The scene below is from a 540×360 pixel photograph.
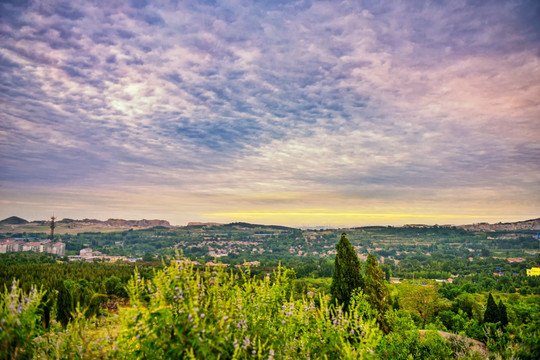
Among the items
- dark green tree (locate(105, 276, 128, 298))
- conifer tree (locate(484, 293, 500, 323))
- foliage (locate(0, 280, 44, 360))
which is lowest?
dark green tree (locate(105, 276, 128, 298))

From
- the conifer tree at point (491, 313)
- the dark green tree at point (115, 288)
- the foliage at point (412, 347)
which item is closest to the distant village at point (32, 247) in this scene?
the dark green tree at point (115, 288)

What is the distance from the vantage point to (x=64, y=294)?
1709 centimetres

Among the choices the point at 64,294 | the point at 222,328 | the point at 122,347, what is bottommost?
the point at 64,294

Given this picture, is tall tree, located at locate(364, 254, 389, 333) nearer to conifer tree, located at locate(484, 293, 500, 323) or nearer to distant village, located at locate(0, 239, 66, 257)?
conifer tree, located at locate(484, 293, 500, 323)

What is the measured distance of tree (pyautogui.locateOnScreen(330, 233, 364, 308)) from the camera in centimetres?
1489

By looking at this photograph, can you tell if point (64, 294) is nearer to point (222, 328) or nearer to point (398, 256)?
point (222, 328)

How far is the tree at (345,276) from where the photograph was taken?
14.9 metres

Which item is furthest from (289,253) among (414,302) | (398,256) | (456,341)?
(456,341)

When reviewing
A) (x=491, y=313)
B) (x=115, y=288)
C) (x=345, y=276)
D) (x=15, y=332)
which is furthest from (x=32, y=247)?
(x=15, y=332)

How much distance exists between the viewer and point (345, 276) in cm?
1507

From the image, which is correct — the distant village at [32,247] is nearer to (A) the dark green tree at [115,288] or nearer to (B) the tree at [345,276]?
(A) the dark green tree at [115,288]

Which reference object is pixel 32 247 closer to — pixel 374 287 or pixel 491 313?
pixel 374 287

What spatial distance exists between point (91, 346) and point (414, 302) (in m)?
24.4

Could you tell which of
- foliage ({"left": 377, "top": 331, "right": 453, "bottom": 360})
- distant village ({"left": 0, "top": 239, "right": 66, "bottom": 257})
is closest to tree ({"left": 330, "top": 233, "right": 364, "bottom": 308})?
foliage ({"left": 377, "top": 331, "right": 453, "bottom": 360})
